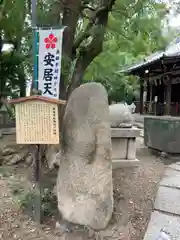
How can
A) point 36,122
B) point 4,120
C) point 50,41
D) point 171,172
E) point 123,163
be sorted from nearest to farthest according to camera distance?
point 36,122 < point 50,41 < point 123,163 < point 171,172 < point 4,120

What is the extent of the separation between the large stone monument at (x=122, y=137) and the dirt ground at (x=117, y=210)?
0.24 metres

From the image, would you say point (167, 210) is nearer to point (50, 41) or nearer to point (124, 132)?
point (124, 132)

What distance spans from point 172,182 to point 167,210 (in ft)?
4.25

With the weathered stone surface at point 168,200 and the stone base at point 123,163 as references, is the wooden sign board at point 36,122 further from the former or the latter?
the stone base at point 123,163

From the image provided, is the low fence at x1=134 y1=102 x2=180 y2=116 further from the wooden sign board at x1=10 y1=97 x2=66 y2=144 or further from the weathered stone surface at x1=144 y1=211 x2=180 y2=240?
the wooden sign board at x1=10 y1=97 x2=66 y2=144

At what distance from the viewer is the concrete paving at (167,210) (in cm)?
361

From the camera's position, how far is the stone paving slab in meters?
5.28

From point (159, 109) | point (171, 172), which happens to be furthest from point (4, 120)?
point (171, 172)

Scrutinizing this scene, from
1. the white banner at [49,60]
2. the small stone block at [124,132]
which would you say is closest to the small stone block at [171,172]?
the small stone block at [124,132]

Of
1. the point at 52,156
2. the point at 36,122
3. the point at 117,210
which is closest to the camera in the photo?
the point at 36,122

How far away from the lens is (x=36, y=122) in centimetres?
340

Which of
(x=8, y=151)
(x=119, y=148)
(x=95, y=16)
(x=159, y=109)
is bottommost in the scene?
(x=8, y=151)

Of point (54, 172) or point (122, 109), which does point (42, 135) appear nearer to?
point (54, 172)

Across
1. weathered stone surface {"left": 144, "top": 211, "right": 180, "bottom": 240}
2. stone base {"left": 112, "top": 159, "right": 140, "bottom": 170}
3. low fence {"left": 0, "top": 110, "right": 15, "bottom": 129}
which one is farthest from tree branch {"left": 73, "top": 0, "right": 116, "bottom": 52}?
low fence {"left": 0, "top": 110, "right": 15, "bottom": 129}
